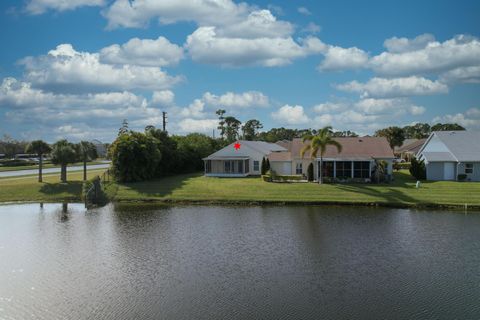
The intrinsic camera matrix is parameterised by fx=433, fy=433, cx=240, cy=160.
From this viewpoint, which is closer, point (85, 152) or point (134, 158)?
point (134, 158)

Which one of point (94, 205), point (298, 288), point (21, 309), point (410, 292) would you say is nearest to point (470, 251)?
point (410, 292)

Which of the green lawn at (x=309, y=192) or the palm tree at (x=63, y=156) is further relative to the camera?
the palm tree at (x=63, y=156)

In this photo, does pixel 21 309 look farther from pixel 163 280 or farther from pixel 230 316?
pixel 230 316

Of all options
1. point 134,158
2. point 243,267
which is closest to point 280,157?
point 134,158

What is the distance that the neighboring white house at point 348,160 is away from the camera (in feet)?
173

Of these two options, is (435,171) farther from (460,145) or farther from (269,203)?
(269,203)

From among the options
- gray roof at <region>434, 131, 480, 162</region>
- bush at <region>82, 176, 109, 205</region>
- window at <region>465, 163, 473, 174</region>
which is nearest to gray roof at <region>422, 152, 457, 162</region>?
gray roof at <region>434, 131, 480, 162</region>

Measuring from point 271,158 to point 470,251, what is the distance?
3583cm

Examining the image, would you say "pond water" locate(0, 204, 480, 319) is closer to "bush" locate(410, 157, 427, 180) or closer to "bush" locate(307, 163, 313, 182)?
"bush" locate(307, 163, 313, 182)

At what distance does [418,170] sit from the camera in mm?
52156

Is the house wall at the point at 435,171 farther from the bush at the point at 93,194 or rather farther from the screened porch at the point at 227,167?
the bush at the point at 93,194

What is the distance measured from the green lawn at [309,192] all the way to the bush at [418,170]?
0.91 m

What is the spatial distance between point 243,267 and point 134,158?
35.2 meters

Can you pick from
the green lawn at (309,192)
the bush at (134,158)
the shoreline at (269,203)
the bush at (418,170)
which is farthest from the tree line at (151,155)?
the bush at (418,170)
